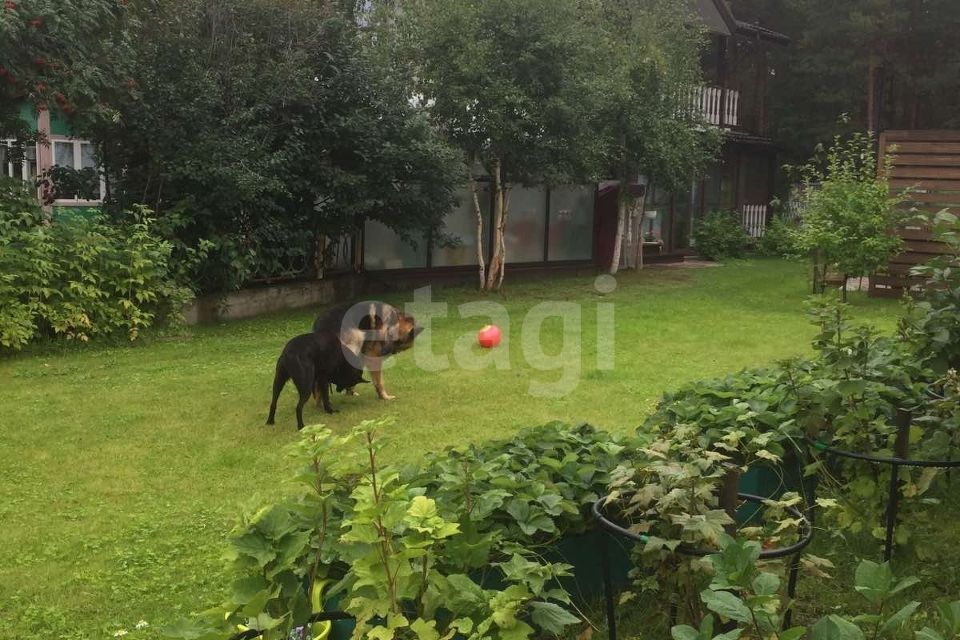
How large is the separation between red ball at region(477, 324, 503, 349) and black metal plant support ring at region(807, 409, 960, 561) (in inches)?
254

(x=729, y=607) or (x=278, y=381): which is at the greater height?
(x=729, y=607)

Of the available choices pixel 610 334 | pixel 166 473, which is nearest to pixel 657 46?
pixel 610 334

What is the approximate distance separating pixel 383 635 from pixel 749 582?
81 centimetres

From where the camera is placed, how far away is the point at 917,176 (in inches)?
531

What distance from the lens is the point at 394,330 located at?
24.3 feet

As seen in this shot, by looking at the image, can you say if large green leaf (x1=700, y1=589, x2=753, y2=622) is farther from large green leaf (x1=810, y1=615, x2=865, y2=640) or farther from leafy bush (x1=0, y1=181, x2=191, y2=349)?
leafy bush (x1=0, y1=181, x2=191, y2=349)

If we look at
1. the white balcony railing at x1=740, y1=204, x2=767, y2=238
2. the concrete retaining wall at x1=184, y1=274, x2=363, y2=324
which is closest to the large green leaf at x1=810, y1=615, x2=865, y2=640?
the concrete retaining wall at x1=184, y1=274, x2=363, y2=324

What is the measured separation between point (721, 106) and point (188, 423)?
1899cm

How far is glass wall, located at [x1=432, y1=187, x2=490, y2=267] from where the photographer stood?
15.6m

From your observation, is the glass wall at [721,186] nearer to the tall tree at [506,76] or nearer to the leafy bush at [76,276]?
the tall tree at [506,76]

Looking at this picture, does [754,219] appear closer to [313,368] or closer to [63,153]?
[63,153]

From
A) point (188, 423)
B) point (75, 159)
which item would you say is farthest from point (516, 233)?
point (188, 423)

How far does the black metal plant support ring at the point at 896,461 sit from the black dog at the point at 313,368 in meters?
3.98

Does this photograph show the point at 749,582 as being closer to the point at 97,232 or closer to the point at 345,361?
the point at 345,361
